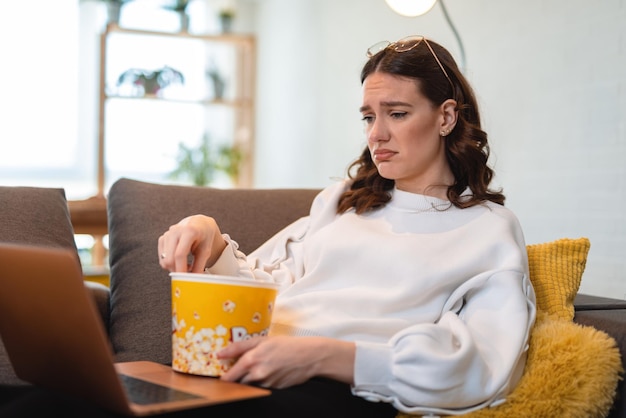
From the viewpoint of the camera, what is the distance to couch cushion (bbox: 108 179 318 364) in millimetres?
1670

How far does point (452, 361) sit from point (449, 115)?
58 cm

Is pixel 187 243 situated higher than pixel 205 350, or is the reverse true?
pixel 187 243

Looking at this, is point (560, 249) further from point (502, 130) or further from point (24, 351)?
point (502, 130)

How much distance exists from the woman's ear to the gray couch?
441 mm

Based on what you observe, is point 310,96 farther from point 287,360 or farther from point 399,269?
point 287,360

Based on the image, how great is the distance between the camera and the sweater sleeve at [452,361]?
1.21 m

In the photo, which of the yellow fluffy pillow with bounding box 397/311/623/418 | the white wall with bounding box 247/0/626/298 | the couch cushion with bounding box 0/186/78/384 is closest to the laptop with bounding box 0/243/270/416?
the yellow fluffy pillow with bounding box 397/311/623/418

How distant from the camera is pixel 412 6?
2.74 metres

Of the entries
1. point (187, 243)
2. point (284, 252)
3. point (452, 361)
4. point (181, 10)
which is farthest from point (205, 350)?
point (181, 10)

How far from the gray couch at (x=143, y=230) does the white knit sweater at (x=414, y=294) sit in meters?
0.21

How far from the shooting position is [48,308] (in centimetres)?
98

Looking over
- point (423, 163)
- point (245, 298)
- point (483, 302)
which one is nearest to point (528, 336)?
point (483, 302)

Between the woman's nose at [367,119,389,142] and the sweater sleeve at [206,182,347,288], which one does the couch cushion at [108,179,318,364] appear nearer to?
the sweater sleeve at [206,182,347,288]

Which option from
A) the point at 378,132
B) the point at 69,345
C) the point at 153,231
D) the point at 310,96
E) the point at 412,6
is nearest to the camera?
the point at 69,345
